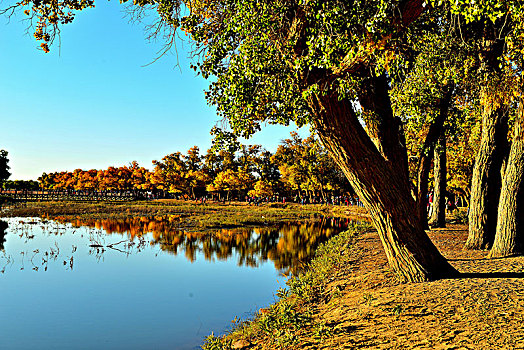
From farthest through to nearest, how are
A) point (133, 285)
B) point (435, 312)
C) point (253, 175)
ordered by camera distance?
point (253, 175) < point (133, 285) < point (435, 312)

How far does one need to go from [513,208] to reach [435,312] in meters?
6.21

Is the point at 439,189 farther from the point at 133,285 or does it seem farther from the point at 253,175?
the point at 253,175

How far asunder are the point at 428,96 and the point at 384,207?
4.94m

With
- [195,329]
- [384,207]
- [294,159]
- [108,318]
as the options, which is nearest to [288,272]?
[195,329]

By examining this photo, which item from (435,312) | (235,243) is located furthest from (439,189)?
(435,312)

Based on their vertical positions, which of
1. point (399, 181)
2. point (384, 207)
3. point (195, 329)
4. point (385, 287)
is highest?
point (399, 181)

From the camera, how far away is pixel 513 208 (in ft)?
32.7

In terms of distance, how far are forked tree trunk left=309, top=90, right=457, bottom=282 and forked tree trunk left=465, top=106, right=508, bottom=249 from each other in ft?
16.8

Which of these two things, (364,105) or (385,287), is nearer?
(385,287)

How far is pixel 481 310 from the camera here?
18.1 feet

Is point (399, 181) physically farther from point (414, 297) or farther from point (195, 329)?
point (195, 329)

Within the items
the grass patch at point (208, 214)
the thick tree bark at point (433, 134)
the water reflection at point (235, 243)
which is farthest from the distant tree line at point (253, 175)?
the thick tree bark at point (433, 134)

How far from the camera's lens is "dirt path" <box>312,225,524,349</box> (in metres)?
4.76

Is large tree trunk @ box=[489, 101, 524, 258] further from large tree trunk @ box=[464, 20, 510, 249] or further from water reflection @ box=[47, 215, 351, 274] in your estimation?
water reflection @ box=[47, 215, 351, 274]
